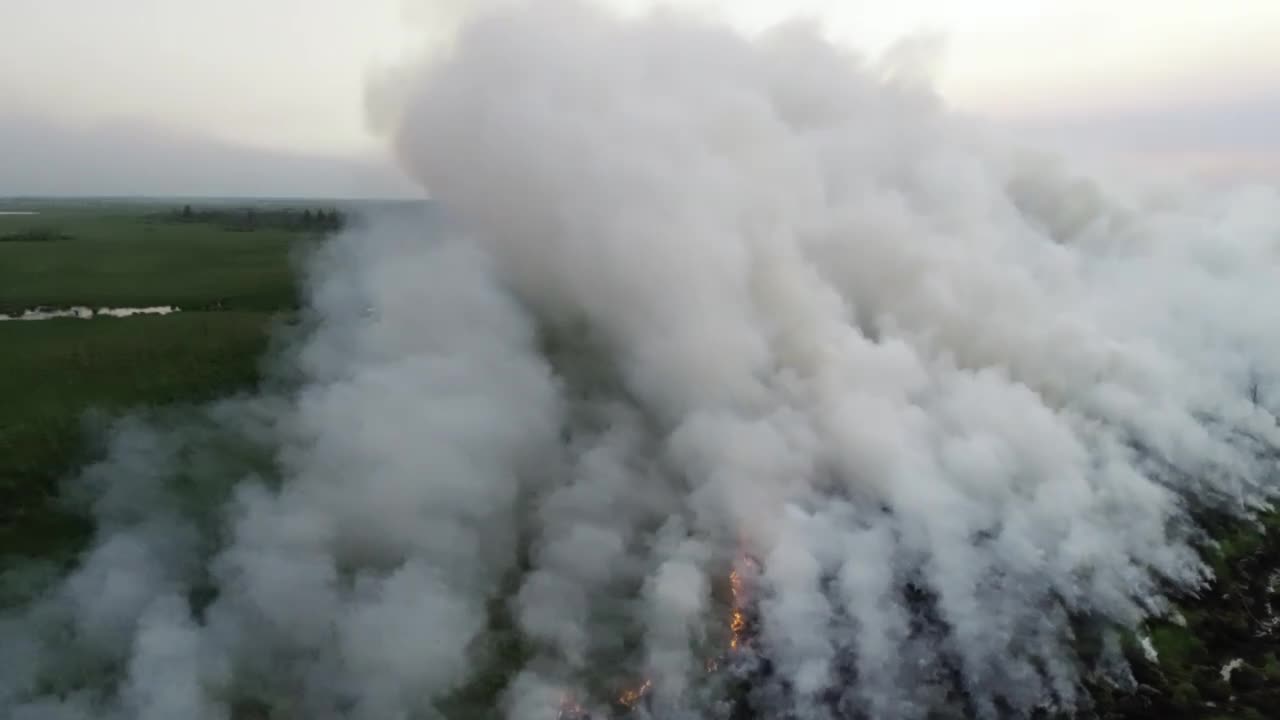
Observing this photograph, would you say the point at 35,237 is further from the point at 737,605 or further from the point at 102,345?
the point at 737,605

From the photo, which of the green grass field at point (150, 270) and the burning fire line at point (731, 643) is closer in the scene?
the burning fire line at point (731, 643)

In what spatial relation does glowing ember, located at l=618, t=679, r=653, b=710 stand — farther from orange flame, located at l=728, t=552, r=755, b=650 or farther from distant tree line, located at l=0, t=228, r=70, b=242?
distant tree line, located at l=0, t=228, r=70, b=242

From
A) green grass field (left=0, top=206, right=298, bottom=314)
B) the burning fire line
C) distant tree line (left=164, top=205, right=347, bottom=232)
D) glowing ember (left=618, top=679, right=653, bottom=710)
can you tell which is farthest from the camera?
distant tree line (left=164, top=205, right=347, bottom=232)

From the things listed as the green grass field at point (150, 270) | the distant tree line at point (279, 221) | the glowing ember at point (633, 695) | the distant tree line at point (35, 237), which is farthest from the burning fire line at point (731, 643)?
the distant tree line at point (35, 237)

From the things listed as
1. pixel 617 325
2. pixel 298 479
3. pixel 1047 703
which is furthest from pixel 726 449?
pixel 298 479

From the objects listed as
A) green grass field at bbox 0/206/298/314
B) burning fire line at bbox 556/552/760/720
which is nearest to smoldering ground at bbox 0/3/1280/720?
burning fire line at bbox 556/552/760/720

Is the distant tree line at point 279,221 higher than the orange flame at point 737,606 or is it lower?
lower

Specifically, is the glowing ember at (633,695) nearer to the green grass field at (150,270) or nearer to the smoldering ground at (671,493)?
the smoldering ground at (671,493)

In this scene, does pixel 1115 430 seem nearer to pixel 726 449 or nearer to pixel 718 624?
pixel 726 449

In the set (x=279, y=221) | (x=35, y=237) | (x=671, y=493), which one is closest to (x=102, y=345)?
(x=671, y=493)
